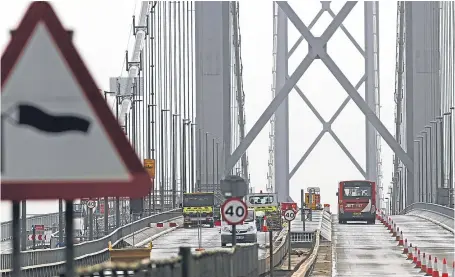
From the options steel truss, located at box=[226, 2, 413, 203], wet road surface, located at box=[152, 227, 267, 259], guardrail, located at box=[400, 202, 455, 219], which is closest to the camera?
wet road surface, located at box=[152, 227, 267, 259]

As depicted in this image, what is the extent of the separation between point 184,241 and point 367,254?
14774 millimetres

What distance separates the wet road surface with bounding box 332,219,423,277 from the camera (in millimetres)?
38938

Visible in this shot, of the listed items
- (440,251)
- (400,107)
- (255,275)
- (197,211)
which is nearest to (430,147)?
(197,211)

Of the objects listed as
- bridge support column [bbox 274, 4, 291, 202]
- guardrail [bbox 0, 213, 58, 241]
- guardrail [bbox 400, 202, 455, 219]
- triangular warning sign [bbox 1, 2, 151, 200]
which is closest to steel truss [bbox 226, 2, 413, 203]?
guardrail [bbox 400, 202, 455, 219]

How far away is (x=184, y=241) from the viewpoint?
203ft

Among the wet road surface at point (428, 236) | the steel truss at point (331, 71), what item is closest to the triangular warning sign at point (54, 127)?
the wet road surface at point (428, 236)

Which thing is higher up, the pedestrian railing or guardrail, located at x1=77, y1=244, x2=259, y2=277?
guardrail, located at x1=77, y1=244, x2=259, y2=277

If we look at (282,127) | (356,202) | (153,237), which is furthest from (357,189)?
(282,127)

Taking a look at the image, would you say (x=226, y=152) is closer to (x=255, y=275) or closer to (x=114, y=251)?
(x=114, y=251)

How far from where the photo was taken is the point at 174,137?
87.9 metres

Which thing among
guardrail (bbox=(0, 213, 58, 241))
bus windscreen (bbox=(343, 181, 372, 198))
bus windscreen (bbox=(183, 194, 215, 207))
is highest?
bus windscreen (bbox=(343, 181, 372, 198))

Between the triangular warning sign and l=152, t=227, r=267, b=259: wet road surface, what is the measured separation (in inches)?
1638

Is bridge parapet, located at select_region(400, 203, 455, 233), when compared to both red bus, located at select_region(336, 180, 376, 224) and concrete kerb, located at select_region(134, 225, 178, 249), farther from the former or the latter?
concrete kerb, located at select_region(134, 225, 178, 249)

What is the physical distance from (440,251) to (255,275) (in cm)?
2574
